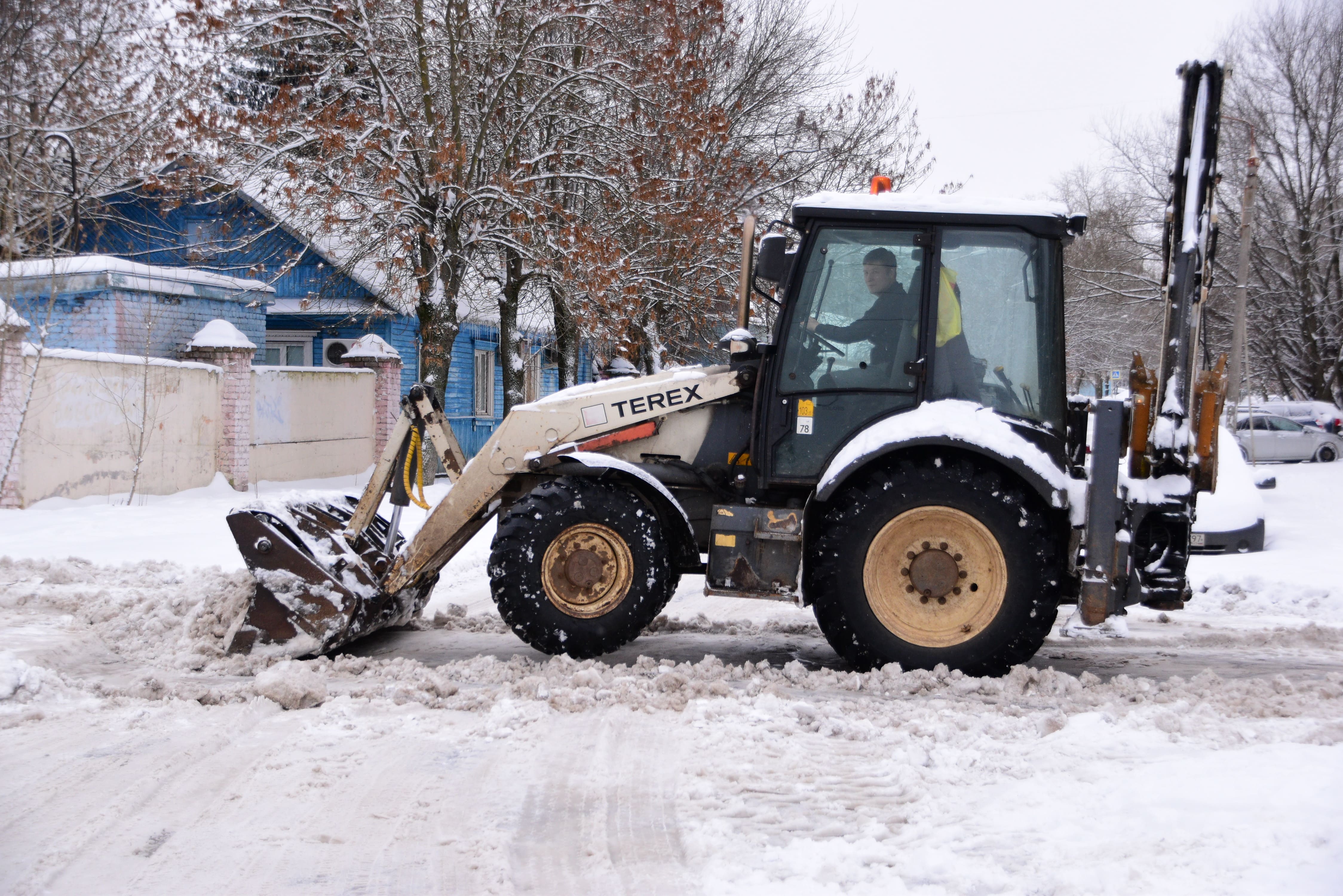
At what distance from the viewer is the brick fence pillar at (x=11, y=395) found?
10766 millimetres

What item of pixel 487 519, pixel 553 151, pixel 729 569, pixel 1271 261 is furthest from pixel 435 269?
pixel 1271 261

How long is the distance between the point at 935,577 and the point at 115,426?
10.7 metres

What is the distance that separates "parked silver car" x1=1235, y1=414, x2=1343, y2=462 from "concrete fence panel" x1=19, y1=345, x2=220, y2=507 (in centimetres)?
2461

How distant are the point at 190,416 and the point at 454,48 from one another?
590 centimetres

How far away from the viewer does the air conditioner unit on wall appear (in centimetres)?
2055

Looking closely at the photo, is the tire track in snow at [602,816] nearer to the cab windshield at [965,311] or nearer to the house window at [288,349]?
the cab windshield at [965,311]

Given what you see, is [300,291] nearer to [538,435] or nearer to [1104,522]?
[538,435]

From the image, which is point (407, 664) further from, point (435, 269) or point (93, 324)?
point (93, 324)

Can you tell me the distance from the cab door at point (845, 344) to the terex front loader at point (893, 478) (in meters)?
0.01

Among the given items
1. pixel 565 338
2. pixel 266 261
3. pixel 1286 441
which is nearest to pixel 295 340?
pixel 266 261

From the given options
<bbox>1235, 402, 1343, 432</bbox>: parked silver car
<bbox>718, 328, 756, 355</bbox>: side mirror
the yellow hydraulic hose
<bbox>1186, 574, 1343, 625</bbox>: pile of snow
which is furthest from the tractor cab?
<bbox>1235, 402, 1343, 432</bbox>: parked silver car

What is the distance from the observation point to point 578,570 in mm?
5543

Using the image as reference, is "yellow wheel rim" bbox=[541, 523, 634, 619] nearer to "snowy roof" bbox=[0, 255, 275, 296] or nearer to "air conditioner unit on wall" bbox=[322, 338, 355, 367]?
"snowy roof" bbox=[0, 255, 275, 296]

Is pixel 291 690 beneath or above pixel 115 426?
beneath
